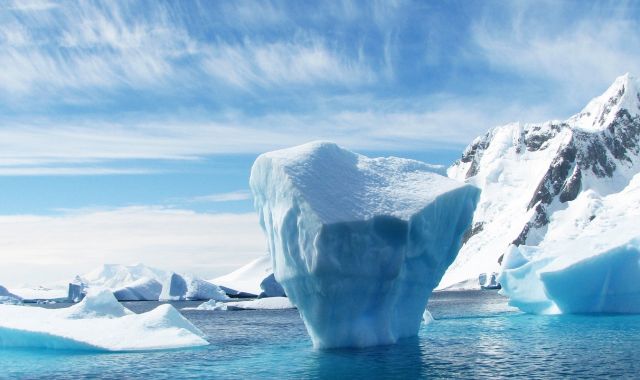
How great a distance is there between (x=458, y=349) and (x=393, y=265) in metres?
4.13

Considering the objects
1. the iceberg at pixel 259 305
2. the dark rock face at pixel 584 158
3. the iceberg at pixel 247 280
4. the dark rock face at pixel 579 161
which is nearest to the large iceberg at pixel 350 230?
the iceberg at pixel 259 305

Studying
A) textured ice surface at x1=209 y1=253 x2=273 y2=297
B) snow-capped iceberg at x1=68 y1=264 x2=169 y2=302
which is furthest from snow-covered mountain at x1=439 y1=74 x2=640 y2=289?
snow-capped iceberg at x1=68 y1=264 x2=169 y2=302

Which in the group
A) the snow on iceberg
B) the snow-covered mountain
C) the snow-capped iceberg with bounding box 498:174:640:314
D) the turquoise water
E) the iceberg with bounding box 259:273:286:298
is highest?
the snow-covered mountain

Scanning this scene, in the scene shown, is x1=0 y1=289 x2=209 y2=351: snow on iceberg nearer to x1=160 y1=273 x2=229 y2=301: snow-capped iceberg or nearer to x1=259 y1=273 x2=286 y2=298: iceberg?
x1=259 y1=273 x2=286 y2=298: iceberg

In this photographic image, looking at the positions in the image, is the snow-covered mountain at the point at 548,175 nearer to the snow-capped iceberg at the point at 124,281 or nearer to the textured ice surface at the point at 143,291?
the textured ice surface at the point at 143,291

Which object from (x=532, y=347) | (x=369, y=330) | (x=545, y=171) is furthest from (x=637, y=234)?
(x=545, y=171)

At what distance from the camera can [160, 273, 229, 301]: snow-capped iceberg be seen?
287 feet

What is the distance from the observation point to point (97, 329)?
27.1 metres

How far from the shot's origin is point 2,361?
78.4 ft

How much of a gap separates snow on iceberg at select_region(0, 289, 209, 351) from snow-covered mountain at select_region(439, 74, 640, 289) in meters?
109

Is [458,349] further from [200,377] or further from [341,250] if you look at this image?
[200,377]

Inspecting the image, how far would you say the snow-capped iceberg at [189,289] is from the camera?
87.4 m

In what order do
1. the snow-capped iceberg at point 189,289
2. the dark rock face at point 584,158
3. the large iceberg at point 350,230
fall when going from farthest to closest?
the dark rock face at point 584,158 < the snow-capped iceberg at point 189,289 < the large iceberg at point 350,230

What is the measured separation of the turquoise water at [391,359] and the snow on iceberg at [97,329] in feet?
1.57
